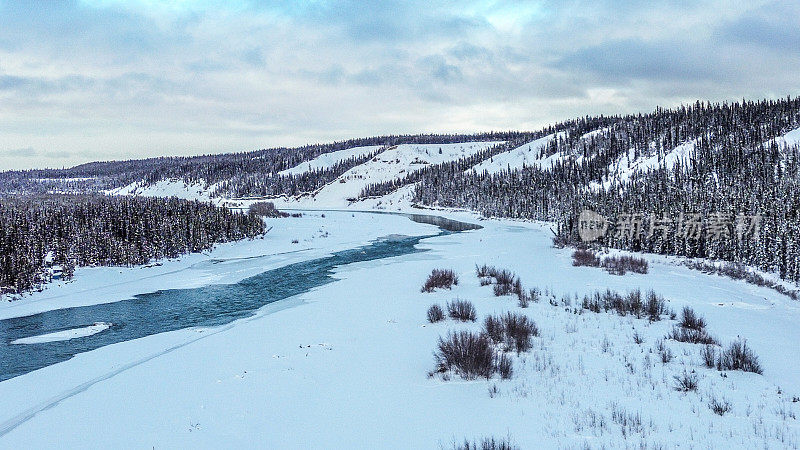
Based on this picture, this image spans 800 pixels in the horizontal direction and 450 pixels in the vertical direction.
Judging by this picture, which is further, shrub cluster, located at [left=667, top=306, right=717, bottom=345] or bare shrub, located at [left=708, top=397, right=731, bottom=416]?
shrub cluster, located at [left=667, top=306, right=717, bottom=345]

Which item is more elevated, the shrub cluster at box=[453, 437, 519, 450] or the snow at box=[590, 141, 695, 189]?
the snow at box=[590, 141, 695, 189]

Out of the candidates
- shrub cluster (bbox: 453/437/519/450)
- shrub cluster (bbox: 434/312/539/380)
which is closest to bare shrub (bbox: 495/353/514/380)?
shrub cluster (bbox: 434/312/539/380)

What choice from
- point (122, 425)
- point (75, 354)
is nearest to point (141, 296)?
point (75, 354)

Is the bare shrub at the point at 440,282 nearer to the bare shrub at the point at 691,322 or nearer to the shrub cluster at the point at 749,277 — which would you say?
the bare shrub at the point at 691,322

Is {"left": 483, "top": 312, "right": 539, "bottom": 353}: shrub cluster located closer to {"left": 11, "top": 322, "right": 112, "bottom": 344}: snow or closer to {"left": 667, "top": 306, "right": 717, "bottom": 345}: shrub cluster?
{"left": 667, "top": 306, "right": 717, "bottom": 345}: shrub cluster

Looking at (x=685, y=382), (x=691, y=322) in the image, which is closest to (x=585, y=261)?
(x=691, y=322)

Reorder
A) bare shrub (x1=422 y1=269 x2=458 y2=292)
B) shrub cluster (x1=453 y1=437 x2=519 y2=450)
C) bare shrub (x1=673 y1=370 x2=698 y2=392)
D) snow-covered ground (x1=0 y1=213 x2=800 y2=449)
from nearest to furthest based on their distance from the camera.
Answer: shrub cluster (x1=453 y1=437 x2=519 y2=450), snow-covered ground (x1=0 y1=213 x2=800 y2=449), bare shrub (x1=673 y1=370 x2=698 y2=392), bare shrub (x1=422 y1=269 x2=458 y2=292)

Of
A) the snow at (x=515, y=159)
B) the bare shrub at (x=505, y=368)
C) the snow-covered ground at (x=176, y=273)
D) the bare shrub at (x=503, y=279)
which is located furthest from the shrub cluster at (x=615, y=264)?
the snow at (x=515, y=159)

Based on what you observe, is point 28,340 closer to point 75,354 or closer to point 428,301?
point 75,354
